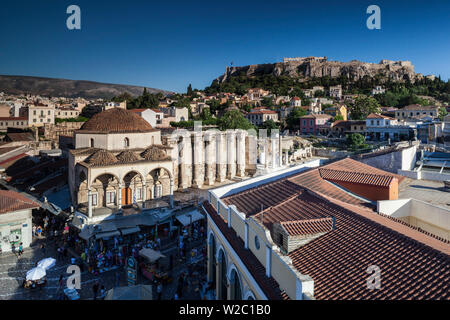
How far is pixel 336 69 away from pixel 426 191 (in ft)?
441

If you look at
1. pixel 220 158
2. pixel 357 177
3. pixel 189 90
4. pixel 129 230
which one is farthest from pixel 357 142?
pixel 189 90

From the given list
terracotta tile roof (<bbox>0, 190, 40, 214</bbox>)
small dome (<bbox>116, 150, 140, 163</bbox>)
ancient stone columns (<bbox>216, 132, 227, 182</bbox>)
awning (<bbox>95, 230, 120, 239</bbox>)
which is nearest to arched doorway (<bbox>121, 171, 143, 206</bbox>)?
small dome (<bbox>116, 150, 140, 163</bbox>)

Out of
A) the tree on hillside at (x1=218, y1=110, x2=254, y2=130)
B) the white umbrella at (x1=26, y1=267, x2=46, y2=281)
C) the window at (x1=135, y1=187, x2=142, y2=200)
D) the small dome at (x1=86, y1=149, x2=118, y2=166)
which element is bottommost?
the white umbrella at (x1=26, y1=267, x2=46, y2=281)

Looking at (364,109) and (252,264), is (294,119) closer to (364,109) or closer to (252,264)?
(364,109)

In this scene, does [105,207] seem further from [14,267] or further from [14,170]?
[14,170]

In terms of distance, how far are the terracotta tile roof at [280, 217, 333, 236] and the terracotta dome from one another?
19084 millimetres

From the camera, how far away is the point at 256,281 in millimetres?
7961

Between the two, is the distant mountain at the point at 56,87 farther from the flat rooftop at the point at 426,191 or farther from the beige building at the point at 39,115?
the flat rooftop at the point at 426,191

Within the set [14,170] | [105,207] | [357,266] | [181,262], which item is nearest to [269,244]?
[357,266]

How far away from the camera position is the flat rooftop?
13750mm

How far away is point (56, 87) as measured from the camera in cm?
15788

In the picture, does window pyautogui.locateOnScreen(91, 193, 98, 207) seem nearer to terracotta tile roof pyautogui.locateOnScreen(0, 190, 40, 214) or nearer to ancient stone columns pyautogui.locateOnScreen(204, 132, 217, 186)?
terracotta tile roof pyautogui.locateOnScreen(0, 190, 40, 214)
